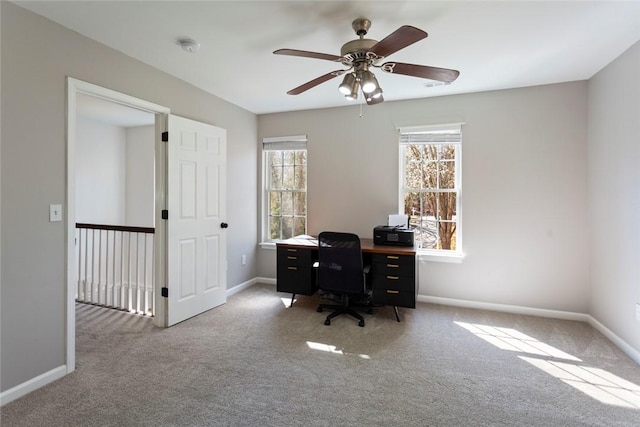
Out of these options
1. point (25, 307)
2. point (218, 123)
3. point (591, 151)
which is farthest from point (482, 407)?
point (218, 123)

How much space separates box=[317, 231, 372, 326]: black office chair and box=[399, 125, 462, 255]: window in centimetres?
117

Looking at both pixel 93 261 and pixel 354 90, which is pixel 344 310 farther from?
pixel 93 261

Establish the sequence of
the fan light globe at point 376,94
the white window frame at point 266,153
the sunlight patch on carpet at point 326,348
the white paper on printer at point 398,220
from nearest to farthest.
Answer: the fan light globe at point 376,94, the sunlight patch on carpet at point 326,348, the white paper on printer at point 398,220, the white window frame at point 266,153

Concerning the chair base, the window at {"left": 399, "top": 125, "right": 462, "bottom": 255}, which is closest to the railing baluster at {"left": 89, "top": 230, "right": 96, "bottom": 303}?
the chair base

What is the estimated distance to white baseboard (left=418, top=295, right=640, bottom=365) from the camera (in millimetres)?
2600

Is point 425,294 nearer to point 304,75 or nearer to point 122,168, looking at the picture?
point 304,75

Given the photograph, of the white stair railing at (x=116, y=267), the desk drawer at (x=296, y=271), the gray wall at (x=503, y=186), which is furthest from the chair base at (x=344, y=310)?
the white stair railing at (x=116, y=267)

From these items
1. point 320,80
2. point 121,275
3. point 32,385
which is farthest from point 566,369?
point 121,275

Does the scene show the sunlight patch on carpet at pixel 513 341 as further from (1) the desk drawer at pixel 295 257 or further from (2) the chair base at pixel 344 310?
(1) the desk drawer at pixel 295 257

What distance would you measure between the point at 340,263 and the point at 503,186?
81.2 inches

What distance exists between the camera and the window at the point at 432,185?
3.70 metres

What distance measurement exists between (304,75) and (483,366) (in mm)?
2978

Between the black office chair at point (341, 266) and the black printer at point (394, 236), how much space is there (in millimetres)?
421

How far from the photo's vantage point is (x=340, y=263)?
3.04 meters
